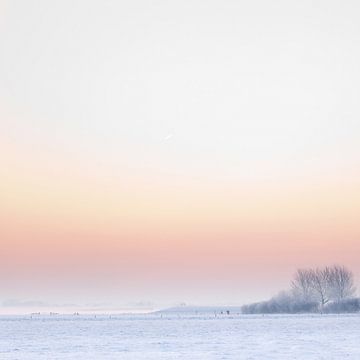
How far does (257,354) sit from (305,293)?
11038 cm

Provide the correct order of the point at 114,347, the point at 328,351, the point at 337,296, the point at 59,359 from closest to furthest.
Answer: the point at 59,359
the point at 328,351
the point at 114,347
the point at 337,296

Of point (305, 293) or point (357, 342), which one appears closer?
point (357, 342)

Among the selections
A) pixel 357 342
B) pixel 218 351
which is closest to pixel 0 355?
pixel 218 351

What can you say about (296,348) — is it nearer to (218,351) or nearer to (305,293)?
(218,351)

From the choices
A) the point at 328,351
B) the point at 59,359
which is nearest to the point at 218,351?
the point at 328,351

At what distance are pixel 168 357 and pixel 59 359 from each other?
5.45 metres

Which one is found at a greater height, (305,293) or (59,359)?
(305,293)

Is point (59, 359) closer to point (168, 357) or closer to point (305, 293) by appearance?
point (168, 357)

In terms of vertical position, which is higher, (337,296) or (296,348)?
(337,296)

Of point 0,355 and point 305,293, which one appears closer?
point 0,355

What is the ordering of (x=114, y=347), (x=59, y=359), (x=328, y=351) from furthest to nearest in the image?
(x=114, y=347), (x=328, y=351), (x=59, y=359)

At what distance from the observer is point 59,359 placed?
3419cm

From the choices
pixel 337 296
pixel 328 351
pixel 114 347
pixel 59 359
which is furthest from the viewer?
pixel 337 296

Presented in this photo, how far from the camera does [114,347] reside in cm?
4344
